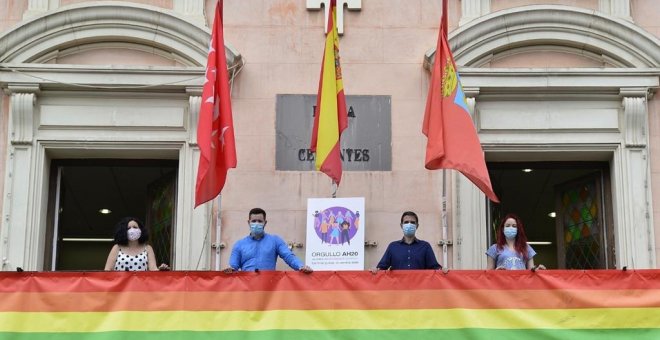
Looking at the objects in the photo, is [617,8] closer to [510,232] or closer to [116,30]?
[510,232]

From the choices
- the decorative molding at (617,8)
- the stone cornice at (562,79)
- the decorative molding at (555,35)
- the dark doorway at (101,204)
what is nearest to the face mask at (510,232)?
the stone cornice at (562,79)

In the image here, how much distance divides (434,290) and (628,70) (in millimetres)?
3764

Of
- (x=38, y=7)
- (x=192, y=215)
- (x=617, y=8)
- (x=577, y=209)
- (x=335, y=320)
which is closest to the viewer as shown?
(x=335, y=320)

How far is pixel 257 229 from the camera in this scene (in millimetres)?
10867

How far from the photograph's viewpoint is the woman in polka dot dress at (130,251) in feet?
35.7

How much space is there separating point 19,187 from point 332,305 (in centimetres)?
389

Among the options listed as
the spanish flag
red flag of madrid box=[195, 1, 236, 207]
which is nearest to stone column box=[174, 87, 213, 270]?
red flag of madrid box=[195, 1, 236, 207]

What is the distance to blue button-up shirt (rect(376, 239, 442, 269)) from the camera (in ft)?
35.9

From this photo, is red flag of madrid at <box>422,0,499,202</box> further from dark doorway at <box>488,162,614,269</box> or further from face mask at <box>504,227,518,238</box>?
dark doorway at <box>488,162,614,269</box>

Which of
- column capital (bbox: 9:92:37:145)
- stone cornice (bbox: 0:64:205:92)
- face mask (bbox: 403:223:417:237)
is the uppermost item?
stone cornice (bbox: 0:64:205:92)

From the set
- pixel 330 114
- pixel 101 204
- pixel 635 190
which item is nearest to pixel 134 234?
pixel 330 114

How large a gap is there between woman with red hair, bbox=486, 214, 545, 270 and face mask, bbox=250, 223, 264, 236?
217cm

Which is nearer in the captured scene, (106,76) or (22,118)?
(22,118)

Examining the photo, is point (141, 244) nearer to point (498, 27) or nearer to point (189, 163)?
point (189, 163)
